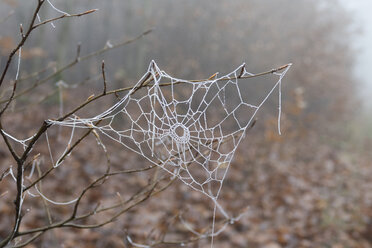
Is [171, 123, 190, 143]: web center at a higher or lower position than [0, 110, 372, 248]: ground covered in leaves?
lower

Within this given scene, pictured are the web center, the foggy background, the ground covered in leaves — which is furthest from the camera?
the foggy background

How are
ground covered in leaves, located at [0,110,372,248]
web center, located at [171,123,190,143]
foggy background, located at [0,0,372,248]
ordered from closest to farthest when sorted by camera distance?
web center, located at [171,123,190,143], ground covered in leaves, located at [0,110,372,248], foggy background, located at [0,0,372,248]

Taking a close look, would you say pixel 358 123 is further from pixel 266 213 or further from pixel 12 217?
pixel 12 217

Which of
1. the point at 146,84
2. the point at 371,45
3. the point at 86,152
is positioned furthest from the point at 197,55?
the point at 371,45

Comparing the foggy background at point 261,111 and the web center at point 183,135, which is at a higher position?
the foggy background at point 261,111

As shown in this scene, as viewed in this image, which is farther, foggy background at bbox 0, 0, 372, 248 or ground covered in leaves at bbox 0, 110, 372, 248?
foggy background at bbox 0, 0, 372, 248

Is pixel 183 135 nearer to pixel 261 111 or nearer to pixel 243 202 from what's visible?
pixel 243 202

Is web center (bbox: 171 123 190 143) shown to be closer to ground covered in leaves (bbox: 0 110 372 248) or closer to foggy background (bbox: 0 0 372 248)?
ground covered in leaves (bbox: 0 110 372 248)

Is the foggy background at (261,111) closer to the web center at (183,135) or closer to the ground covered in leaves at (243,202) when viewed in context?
the ground covered in leaves at (243,202)

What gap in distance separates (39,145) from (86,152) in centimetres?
80

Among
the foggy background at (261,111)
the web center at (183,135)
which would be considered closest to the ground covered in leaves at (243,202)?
the foggy background at (261,111)

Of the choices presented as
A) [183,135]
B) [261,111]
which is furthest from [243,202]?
[261,111]

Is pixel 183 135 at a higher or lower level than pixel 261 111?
lower

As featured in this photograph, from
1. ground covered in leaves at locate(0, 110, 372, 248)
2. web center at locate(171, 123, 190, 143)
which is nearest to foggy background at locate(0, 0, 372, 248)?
ground covered in leaves at locate(0, 110, 372, 248)
